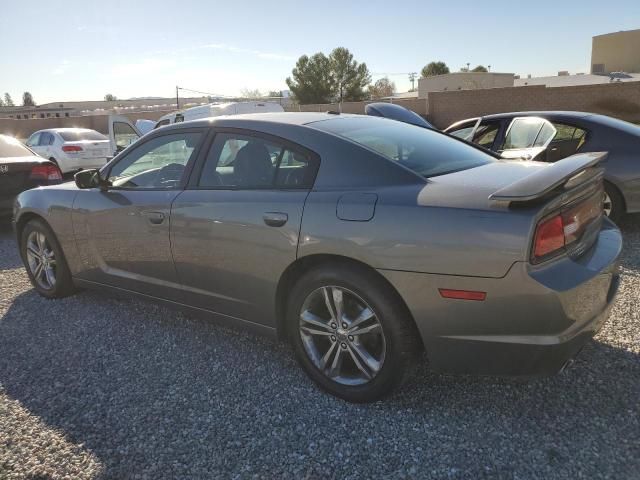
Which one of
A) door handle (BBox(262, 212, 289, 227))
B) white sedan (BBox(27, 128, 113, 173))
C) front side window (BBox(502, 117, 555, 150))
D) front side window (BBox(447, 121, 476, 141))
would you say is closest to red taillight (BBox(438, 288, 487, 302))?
door handle (BBox(262, 212, 289, 227))

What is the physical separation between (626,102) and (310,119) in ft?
88.1

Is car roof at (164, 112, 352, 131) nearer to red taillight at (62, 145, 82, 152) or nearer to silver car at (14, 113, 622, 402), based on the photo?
silver car at (14, 113, 622, 402)

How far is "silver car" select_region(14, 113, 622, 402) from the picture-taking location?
2.23 meters

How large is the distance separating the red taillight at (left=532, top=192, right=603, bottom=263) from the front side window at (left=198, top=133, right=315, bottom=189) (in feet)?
3.97

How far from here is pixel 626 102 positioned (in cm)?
2478

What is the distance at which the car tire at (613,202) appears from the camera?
5422 mm

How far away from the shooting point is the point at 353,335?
2695 millimetres

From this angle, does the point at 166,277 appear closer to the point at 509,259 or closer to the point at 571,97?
the point at 509,259

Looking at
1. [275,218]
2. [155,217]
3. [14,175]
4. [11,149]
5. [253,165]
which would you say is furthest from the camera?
[11,149]

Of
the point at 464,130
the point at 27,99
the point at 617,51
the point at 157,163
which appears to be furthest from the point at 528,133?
the point at 27,99

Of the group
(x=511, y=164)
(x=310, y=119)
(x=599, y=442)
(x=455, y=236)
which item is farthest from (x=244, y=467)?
(x=511, y=164)

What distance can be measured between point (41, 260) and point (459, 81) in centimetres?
6012

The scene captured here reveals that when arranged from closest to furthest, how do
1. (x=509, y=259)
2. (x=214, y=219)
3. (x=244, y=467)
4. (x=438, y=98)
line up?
(x=509, y=259), (x=244, y=467), (x=214, y=219), (x=438, y=98)

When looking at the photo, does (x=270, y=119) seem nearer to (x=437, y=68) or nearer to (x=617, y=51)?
(x=437, y=68)
